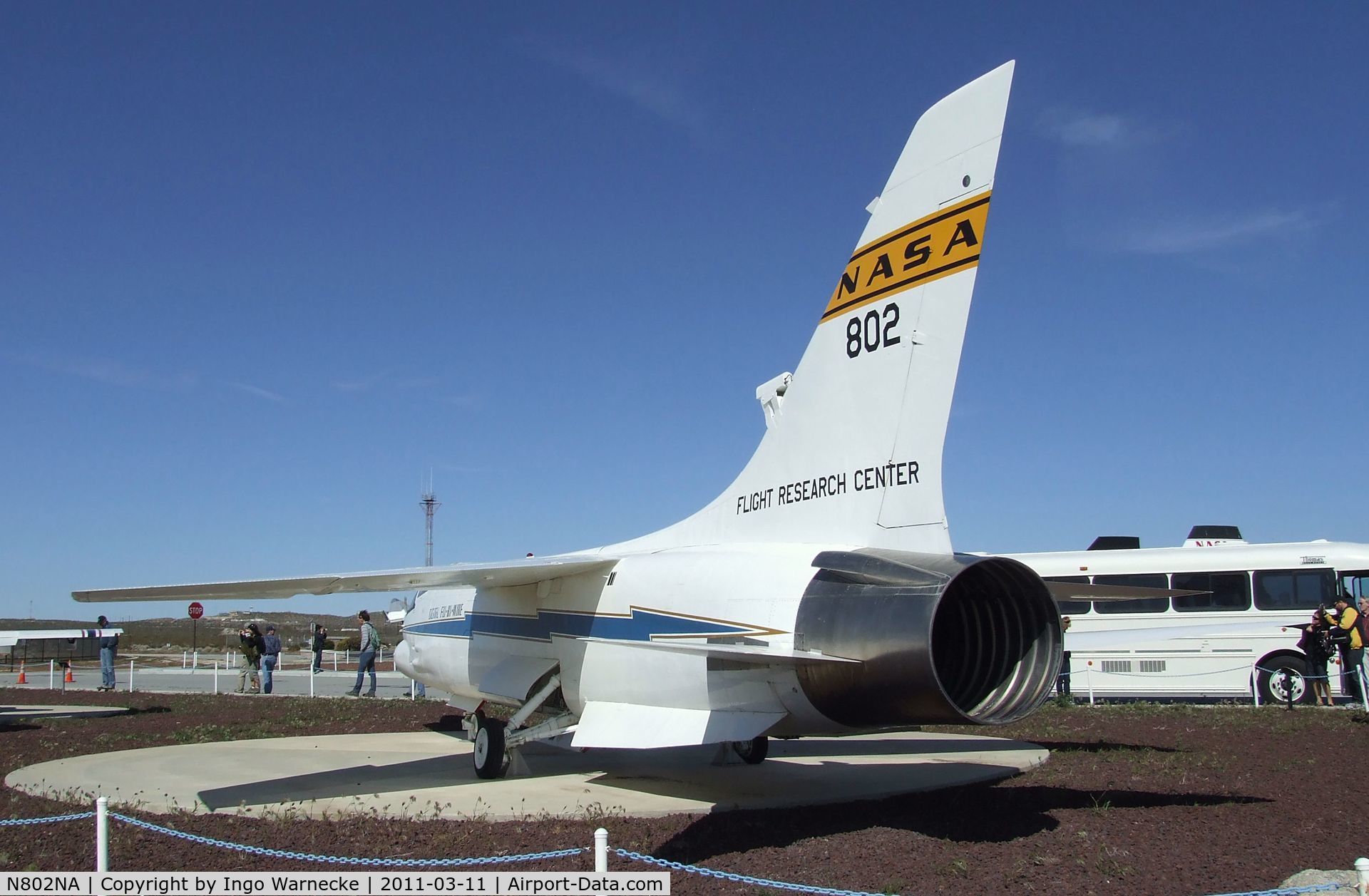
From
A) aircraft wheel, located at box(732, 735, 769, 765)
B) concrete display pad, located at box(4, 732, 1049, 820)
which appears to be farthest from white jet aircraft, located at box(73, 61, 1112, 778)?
aircraft wheel, located at box(732, 735, 769, 765)

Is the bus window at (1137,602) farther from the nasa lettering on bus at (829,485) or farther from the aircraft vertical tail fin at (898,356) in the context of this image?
the aircraft vertical tail fin at (898,356)

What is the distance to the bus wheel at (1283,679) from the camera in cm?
1773

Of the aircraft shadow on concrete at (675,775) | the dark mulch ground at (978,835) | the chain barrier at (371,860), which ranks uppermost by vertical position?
the chain barrier at (371,860)

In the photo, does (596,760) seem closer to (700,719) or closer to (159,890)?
(700,719)

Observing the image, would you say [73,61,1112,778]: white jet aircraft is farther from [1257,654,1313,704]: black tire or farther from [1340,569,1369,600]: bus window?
[1340,569,1369,600]: bus window

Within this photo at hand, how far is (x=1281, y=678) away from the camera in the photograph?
18.0 metres

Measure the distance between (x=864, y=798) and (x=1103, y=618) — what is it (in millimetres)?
12813

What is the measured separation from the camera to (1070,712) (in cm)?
1712

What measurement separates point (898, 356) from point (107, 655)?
24.3m

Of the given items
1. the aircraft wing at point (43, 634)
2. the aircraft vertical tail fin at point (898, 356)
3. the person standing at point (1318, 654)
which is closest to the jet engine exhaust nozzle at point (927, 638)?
the aircraft vertical tail fin at point (898, 356)

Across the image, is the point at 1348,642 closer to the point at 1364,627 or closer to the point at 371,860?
the point at 1364,627

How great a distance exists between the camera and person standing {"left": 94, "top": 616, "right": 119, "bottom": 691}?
2453 cm

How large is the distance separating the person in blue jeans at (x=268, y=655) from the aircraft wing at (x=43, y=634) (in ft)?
10.3

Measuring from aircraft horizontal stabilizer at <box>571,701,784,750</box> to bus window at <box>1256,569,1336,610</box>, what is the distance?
14.7 meters
